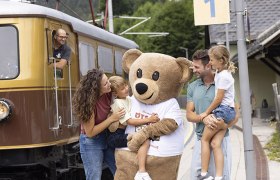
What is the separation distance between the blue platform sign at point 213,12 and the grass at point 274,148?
547cm

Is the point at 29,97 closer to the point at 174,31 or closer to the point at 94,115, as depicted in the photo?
the point at 94,115

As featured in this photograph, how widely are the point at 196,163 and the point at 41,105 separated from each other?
6.39ft

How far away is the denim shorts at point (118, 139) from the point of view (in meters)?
5.50

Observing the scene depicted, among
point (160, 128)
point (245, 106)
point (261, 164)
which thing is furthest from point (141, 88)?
point (261, 164)

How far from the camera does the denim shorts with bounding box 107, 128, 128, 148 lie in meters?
5.50

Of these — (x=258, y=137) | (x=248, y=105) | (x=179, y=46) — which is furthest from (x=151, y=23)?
(x=248, y=105)

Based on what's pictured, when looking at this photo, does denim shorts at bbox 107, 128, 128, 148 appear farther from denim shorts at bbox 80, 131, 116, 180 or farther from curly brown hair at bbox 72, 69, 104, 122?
curly brown hair at bbox 72, 69, 104, 122

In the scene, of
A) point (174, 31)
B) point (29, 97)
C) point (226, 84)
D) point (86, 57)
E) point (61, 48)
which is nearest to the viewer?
point (226, 84)

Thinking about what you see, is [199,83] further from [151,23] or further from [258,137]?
[151,23]

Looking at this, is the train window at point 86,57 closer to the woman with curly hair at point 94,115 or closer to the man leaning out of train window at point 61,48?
the man leaning out of train window at point 61,48

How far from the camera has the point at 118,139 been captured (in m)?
5.54

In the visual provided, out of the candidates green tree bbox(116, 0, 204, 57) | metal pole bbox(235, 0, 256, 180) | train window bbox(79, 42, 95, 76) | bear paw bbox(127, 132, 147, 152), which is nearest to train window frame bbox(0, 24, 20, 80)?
train window bbox(79, 42, 95, 76)

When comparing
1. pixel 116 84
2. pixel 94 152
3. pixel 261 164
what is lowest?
pixel 261 164

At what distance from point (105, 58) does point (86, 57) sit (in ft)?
3.96
